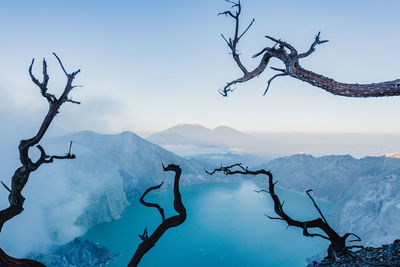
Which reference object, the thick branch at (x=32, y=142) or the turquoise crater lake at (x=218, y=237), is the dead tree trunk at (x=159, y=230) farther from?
the turquoise crater lake at (x=218, y=237)

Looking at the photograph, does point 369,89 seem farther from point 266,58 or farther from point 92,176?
point 92,176

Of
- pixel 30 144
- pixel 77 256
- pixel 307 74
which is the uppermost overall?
pixel 307 74

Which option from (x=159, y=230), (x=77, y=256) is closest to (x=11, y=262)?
(x=159, y=230)

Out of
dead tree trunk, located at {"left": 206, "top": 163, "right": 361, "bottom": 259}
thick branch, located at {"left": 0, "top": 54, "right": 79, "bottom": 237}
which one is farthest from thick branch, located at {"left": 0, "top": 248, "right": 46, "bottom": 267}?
dead tree trunk, located at {"left": 206, "top": 163, "right": 361, "bottom": 259}

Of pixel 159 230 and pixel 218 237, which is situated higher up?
pixel 159 230

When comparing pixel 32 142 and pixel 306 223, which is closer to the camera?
pixel 32 142

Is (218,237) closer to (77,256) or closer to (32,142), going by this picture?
(77,256)

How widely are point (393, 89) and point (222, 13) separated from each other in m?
2.28

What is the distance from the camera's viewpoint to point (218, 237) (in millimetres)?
75250

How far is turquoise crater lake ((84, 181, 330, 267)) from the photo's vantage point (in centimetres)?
6081

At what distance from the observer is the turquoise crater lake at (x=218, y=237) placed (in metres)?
60.8

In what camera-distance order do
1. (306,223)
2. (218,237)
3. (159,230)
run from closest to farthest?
1. (159,230)
2. (306,223)
3. (218,237)

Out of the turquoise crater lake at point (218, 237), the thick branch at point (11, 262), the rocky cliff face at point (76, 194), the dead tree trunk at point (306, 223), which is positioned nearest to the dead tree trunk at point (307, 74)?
the dead tree trunk at point (306, 223)

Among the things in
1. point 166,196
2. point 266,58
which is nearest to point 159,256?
point 166,196
